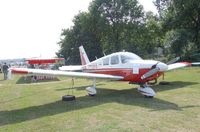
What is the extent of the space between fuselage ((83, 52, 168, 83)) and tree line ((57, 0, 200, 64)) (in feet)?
83.2

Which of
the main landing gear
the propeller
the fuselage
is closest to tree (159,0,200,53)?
the fuselage

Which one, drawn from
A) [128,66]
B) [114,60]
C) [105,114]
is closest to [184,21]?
[114,60]

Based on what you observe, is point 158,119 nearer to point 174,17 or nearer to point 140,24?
point 174,17

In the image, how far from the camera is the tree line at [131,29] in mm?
42812

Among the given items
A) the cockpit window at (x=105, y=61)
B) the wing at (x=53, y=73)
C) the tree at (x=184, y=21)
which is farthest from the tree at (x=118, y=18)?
the wing at (x=53, y=73)

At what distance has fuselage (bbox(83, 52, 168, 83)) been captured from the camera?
1488cm

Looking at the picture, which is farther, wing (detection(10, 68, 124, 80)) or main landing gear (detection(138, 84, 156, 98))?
main landing gear (detection(138, 84, 156, 98))

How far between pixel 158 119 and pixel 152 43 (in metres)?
55.7

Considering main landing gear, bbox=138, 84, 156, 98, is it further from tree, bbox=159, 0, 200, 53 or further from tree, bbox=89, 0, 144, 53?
tree, bbox=89, 0, 144, 53

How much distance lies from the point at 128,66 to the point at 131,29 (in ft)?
141

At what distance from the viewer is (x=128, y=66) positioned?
615 inches

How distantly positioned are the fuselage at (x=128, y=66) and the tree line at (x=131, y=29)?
83.2ft

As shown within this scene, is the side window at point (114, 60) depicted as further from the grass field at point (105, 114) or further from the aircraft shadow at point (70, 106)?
the grass field at point (105, 114)

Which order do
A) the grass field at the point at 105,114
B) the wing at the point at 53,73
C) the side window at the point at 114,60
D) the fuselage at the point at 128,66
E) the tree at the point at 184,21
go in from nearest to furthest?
the grass field at the point at 105,114 < the wing at the point at 53,73 < the fuselage at the point at 128,66 < the side window at the point at 114,60 < the tree at the point at 184,21
